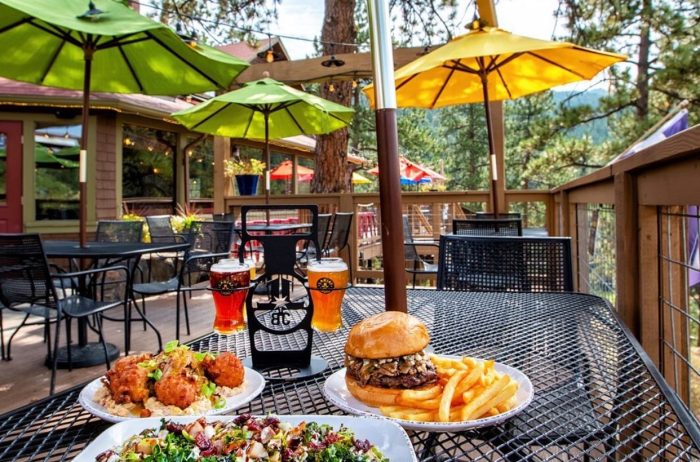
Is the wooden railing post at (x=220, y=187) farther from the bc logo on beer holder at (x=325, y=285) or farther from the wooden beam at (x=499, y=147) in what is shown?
the bc logo on beer holder at (x=325, y=285)

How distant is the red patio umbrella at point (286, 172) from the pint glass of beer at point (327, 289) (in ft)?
44.9

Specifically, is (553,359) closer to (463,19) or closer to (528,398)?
(528,398)

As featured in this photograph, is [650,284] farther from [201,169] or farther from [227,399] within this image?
[201,169]

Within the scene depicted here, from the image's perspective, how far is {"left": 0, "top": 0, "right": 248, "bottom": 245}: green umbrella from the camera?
113 inches

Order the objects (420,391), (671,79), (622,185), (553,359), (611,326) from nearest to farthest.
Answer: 1. (420,391)
2. (553,359)
3. (611,326)
4. (622,185)
5. (671,79)

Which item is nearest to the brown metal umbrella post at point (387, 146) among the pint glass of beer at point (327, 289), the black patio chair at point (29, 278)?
the pint glass of beer at point (327, 289)

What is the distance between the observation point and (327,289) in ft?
3.61

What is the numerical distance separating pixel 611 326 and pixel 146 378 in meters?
1.11

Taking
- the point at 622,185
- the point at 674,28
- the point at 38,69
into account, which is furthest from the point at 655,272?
the point at 674,28

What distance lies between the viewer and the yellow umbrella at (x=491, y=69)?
11.2 ft

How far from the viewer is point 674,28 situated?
8750 mm

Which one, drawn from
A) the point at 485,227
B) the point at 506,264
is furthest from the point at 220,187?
the point at 506,264

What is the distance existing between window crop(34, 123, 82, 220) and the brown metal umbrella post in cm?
838

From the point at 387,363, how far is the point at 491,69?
4.10 m
